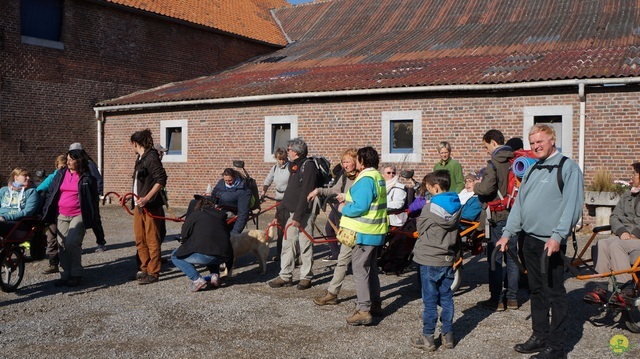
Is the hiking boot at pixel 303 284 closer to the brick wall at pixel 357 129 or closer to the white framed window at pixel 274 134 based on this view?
the brick wall at pixel 357 129

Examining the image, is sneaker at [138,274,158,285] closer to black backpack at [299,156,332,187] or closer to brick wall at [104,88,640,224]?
black backpack at [299,156,332,187]

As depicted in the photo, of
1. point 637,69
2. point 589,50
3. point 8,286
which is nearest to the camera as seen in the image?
point 8,286

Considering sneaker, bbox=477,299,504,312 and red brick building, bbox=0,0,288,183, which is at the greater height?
red brick building, bbox=0,0,288,183

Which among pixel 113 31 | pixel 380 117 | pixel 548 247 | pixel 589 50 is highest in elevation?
pixel 113 31

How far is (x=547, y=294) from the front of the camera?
4758 millimetres

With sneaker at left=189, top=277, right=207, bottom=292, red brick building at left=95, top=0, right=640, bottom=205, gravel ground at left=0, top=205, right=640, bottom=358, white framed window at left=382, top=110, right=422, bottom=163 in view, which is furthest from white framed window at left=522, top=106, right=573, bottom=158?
sneaker at left=189, top=277, right=207, bottom=292

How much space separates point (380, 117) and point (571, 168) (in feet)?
35.5

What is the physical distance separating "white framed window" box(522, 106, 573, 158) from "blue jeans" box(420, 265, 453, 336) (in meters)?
8.94

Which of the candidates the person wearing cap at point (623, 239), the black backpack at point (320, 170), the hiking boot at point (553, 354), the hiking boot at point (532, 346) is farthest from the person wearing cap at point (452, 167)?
the hiking boot at point (553, 354)

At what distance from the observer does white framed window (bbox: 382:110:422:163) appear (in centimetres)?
1490

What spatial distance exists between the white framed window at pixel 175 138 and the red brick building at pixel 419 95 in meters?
0.04

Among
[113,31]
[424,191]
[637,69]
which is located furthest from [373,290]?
[113,31]

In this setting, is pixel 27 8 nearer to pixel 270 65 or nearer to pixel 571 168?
pixel 270 65

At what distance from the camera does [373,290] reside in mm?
6008
